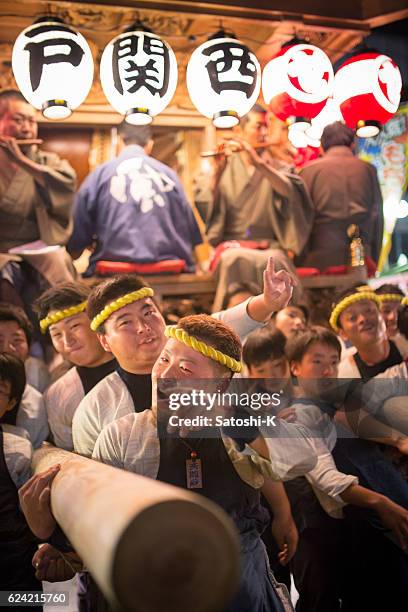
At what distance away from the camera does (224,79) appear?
3.25 metres

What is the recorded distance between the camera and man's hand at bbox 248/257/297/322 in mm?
2857

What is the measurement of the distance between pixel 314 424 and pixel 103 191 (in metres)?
1.92

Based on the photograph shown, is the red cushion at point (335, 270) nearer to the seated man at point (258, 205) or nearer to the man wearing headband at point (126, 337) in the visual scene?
the seated man at point (258, 205)

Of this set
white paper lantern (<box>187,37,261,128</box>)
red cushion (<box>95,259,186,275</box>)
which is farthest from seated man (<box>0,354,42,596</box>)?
white paper lantern (<box>187,37,261,128</box>)

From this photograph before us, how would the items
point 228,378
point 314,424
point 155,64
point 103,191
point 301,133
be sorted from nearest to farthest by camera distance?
point 228,378
point 314,424
point 155,64
point 301,133
point 103,191

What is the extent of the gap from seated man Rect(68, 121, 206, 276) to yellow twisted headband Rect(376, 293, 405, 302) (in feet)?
3.89

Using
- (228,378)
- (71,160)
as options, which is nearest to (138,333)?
(228,378)

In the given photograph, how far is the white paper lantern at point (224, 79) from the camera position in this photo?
10.7 feet

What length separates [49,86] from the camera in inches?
120

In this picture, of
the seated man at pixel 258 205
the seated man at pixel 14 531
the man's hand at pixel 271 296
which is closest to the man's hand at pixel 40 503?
the seated man at pixel 14 531

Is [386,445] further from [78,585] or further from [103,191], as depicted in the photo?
[103,191]

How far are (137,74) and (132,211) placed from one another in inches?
33.9

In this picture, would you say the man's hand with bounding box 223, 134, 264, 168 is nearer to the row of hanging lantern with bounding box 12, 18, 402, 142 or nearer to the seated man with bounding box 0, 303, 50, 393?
the row of hanging lantern with bounding box 12, 18, 402, 142

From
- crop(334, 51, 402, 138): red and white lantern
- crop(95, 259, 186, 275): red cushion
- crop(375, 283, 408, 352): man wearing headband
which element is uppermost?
crop(334, 51, 402, 138): red and white lantern
